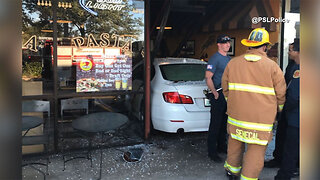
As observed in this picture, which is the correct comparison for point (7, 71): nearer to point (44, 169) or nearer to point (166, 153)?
point (44, 169)

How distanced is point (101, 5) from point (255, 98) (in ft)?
9.80

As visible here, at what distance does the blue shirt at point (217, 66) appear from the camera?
4.33m

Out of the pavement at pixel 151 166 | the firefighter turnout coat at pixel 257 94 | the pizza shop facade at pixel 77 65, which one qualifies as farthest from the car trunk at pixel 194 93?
the firefighter turnout coat at pixel 257 94

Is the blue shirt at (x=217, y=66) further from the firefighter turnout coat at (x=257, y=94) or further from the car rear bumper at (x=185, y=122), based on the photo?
the firefighter turnout coat at (x=257, y=94)

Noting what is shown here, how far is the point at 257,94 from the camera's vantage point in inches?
126

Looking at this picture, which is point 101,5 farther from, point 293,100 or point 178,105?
point 293,100

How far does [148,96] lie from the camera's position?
17.4 feet

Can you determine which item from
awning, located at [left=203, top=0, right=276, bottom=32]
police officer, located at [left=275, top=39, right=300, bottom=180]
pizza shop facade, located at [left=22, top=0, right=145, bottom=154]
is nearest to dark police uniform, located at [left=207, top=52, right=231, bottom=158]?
police officer, located at [left=275, top=39, right=300, bottom=180]

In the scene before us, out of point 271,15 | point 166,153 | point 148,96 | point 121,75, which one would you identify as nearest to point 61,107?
point 121,75

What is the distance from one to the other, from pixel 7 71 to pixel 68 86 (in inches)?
147

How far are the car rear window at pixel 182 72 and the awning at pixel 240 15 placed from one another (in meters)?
2.72

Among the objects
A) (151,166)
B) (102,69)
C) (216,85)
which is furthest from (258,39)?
(102,69)

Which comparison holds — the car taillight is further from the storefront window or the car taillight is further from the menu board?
the storefront window

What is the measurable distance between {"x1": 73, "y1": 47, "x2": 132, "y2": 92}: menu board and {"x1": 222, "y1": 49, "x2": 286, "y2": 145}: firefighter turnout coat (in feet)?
7.55
